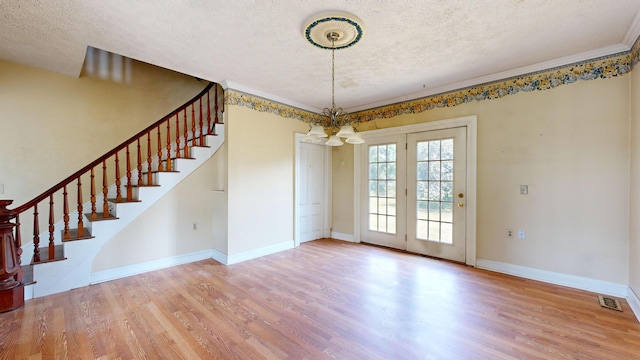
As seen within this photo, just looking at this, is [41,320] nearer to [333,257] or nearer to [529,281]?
[333,257]

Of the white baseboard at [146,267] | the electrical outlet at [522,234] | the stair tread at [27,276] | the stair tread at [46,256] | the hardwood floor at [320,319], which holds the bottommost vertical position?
the hardwood floor at [320,319]

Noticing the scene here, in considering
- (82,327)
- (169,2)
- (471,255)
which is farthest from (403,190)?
(82,327)

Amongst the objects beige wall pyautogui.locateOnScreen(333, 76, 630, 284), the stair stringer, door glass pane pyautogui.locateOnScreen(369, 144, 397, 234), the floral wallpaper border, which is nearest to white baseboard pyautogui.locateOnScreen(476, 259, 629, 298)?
beige wall pyautogui.locateOnScreen(333, 76, 630, 284)

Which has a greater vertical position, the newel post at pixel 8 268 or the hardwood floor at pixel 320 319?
the newel post at pixel 8 268

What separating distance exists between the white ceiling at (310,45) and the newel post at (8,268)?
5.95ft

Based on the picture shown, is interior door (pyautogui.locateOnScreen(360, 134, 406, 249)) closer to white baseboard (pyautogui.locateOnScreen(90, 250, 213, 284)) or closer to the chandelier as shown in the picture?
the chandelier

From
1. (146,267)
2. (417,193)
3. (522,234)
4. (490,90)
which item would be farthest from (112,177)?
(522,234)

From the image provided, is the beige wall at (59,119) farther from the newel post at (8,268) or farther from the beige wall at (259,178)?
the beige wall at (259,178)

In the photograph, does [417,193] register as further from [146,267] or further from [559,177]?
[146,267]

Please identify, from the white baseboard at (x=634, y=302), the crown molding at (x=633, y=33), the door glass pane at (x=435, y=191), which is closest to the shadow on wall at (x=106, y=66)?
the door glass pane at (x=435, y=191)

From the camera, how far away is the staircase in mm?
2891

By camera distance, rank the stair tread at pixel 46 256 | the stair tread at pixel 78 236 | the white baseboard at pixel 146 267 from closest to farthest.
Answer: the stair tread at pixel 46 256 → the stair tread at pixel 78 236 → the white baseboard at pixel 146 267

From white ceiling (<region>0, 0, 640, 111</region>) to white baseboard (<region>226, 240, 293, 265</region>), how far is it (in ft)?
8.54

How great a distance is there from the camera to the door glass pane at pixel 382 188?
478cm
